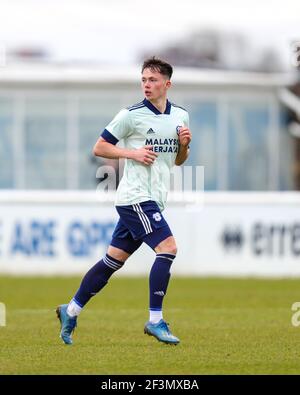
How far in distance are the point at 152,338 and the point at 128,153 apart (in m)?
1.85

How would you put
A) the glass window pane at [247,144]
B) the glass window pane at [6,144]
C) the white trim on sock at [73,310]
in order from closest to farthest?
the white trim on sock at [73,310]
the glass window pane at [6,144]
the glass window pane at [247,144]

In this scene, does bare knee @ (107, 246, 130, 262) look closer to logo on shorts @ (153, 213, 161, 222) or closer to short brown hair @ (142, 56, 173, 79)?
logo on shorts @ (153, 213, 161, 222)

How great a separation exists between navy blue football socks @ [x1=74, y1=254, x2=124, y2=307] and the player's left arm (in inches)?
41.7

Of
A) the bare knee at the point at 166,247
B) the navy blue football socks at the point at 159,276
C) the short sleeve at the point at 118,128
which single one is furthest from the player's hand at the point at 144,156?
the navy blue football socks at the point at 159,276

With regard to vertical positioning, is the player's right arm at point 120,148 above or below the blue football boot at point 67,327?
above

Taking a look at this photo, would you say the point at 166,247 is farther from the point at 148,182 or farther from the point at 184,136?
the point at 184,136

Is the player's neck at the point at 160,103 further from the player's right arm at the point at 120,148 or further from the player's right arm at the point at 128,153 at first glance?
the player's right arm at the point at 128,153

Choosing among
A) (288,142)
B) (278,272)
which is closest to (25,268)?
(278,272)

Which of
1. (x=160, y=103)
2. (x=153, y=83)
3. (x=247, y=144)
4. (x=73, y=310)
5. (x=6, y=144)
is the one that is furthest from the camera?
(x=247, y=144)

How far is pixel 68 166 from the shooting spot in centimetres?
3036

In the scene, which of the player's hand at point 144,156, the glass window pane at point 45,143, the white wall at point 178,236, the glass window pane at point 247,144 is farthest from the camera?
the glass window pane at point 247,144

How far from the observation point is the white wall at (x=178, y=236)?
68.3 feet

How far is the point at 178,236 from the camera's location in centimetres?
2088

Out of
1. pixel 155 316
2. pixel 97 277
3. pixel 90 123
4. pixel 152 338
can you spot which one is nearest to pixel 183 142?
pixel 97 277
